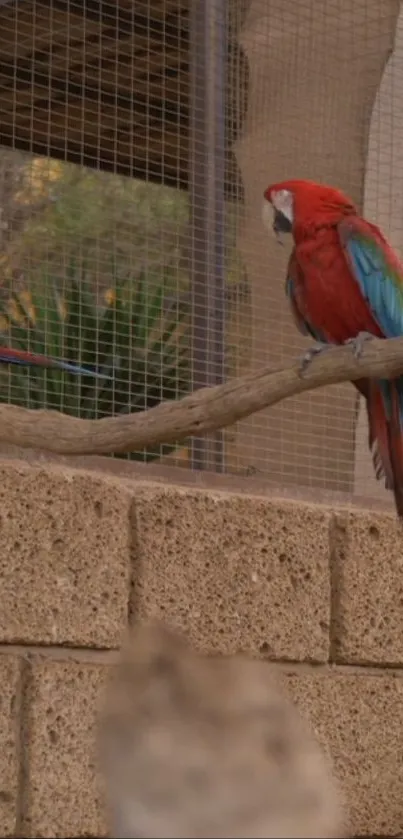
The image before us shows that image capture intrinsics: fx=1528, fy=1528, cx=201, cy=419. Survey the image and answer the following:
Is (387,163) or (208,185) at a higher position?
(387,163)

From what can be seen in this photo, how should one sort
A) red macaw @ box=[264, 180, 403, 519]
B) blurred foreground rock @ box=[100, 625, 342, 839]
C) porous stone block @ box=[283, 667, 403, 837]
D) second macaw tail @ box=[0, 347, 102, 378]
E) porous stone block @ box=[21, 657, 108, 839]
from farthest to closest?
1. porous stone block @ box=[283, 667, 403, 837]
2. red macaw @ box=[264, 180, 403, 519]
3. porous stone block @ box=[21, 657, 108, 839]
4. second macaw tail @ box=[0, 347, 102, 378]
5. blurred foreground rock @ box=[100, 625, 342, 839]

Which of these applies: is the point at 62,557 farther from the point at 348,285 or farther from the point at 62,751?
the point at 348,285

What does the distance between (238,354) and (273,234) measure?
0.92 ft

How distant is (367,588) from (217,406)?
4.59 feet

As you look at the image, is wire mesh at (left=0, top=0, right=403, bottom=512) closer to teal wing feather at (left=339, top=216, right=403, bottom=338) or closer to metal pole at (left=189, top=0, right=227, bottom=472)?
metal pole at (left=189, top=0, right=227, bottom=472)

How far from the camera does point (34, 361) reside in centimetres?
276

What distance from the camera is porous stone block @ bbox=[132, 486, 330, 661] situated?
122 inches

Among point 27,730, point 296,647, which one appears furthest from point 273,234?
point 27,730

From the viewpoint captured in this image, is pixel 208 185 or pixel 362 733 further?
pixel 362 733

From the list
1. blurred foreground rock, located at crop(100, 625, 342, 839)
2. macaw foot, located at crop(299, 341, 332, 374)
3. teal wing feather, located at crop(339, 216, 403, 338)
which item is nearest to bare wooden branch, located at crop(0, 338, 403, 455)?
macaw foot, located at crop(299, 341, 332, 374)

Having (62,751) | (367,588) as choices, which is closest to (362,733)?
(367,588)

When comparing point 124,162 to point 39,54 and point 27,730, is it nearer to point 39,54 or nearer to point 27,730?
point 39,54

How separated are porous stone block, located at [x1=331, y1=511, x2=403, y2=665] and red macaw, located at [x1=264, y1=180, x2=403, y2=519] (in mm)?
334

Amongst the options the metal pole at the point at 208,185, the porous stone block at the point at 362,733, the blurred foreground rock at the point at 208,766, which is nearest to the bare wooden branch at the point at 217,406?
the metal pole at the point at 208,185
